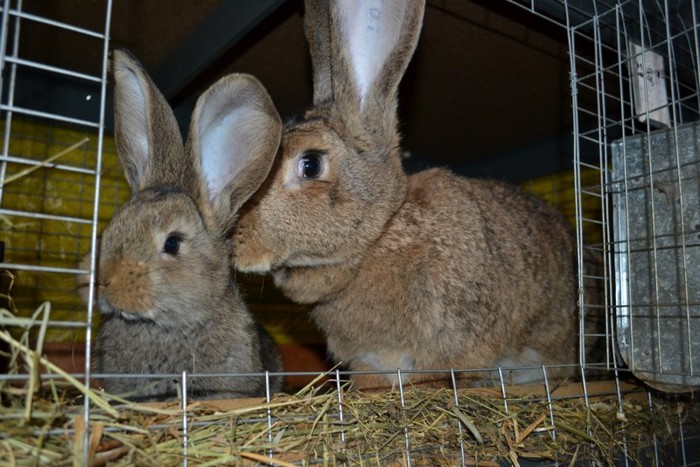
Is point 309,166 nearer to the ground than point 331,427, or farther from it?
farther from it

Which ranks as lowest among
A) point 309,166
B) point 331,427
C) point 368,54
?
point 331,427

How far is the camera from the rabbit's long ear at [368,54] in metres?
2.75

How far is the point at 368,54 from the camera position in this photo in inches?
112

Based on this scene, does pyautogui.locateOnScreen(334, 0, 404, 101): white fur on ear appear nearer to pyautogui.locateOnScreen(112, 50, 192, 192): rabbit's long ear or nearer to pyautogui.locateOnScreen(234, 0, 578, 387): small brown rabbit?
pyautogui.locateOnScreen(234, 0, 578, 387): small brown rabbit

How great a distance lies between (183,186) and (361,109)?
950 mm

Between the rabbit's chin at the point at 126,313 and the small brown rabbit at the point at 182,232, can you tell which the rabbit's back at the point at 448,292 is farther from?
the rabbit's chin at the point at 126,313

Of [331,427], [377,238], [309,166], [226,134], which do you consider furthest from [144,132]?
[331,427]

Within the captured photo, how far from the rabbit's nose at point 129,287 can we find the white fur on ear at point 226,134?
52cm

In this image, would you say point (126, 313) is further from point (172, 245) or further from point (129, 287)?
point (172, 245)

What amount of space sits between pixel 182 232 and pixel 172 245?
0.06m

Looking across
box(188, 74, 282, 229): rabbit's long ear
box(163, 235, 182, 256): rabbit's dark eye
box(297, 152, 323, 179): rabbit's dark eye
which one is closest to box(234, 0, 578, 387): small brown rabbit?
box(297, 152, 323, 179): rabbit's dark eye

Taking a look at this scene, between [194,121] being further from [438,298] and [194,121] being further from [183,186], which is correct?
[438,298]

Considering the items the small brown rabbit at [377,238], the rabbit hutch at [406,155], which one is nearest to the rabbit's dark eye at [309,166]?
the small brown rabbit at [377,238]

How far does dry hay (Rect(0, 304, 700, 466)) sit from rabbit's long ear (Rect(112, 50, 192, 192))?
2.86 ft
